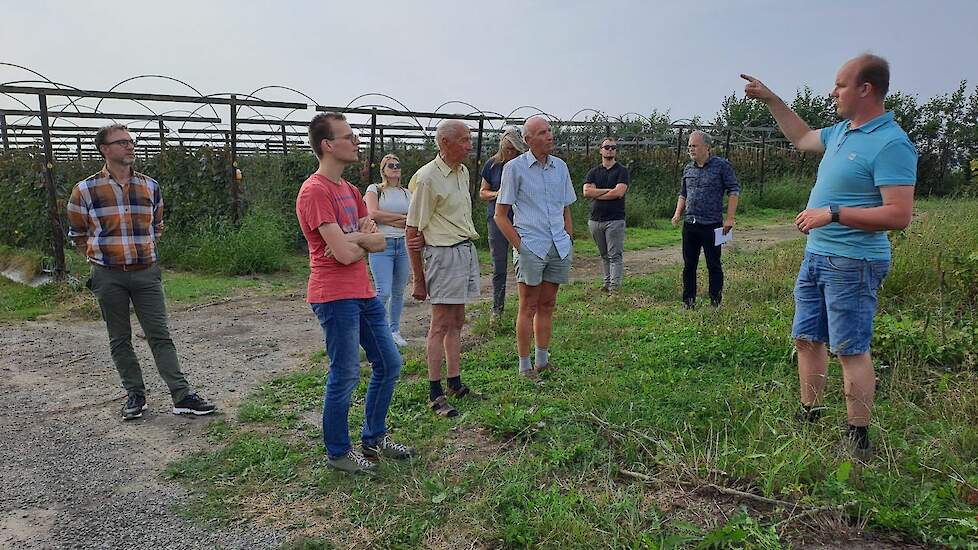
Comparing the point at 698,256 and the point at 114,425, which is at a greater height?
the point at 698,256

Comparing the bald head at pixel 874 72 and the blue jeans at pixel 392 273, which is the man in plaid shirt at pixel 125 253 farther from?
the bald head at pixel 874 72

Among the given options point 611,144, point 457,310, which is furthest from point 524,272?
point 611,144

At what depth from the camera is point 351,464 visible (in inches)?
129

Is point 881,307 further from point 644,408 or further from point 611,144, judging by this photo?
point 611,144

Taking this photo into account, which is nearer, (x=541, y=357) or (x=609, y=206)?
(x=541, y=357)

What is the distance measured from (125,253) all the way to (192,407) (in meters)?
1.06

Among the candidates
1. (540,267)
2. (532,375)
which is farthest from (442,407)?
(540,267)

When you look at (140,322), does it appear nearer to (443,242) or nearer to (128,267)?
(128,267)

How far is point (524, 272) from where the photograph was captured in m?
4.30

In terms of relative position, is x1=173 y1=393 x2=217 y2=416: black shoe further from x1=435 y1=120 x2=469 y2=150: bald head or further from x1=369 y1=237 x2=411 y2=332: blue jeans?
x1=435 y1=120 x2=469 y2=150: bald head

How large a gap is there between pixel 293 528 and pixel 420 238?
1.80m

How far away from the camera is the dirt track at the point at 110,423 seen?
2918mm

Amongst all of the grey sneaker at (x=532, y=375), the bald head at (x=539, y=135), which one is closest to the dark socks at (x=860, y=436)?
the grey sneaker at (x=532, y=375)

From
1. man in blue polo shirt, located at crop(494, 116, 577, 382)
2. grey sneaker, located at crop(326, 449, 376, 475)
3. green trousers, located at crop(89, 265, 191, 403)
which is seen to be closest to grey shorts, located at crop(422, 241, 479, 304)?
man in blue polo shirt, located at crop(494, 116, 577, 382)
